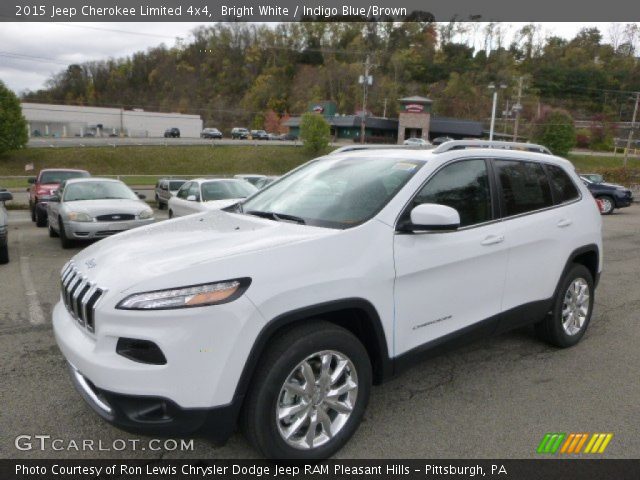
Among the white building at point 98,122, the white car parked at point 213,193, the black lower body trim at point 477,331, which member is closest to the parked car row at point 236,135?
the white building at point 98,122

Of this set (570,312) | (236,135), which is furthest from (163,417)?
(236,135)

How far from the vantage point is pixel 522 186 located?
12.9ft

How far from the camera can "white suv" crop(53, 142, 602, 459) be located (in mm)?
2314

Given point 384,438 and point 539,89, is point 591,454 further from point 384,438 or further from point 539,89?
point 539,89

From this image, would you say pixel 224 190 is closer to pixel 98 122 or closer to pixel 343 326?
pixel 343 326

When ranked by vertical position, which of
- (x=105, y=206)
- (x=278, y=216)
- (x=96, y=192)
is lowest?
(x=105, y=206)

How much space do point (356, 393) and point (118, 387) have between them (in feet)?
4.23

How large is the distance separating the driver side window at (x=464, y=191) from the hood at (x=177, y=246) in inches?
35.6

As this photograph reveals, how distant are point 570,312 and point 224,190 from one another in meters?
8.38

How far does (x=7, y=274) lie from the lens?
23.6 ft

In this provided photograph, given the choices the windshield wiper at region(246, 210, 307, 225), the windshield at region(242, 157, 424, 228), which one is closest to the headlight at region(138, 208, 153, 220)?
the windshield at region(242, 157, 424, 228)

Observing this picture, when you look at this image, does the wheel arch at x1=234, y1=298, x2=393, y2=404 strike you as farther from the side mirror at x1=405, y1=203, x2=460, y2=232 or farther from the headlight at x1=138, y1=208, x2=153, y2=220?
the headlight at x1=138, y1=208, x2=153, y2=220

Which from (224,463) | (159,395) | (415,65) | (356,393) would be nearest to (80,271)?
(159,395)

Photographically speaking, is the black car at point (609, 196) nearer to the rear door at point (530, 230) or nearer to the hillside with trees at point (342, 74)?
the rear door at point (530, 230)
